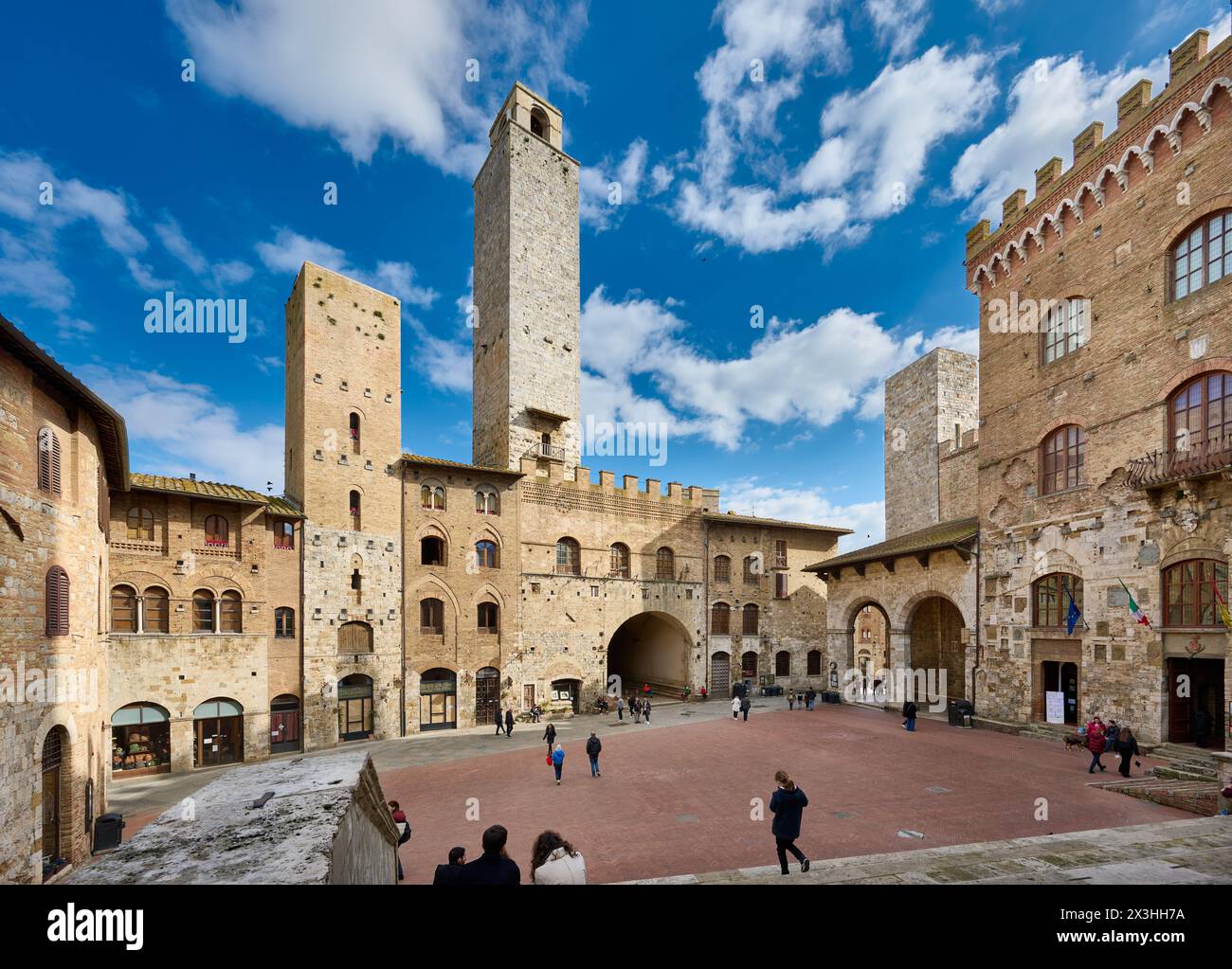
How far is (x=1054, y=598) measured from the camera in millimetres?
20188

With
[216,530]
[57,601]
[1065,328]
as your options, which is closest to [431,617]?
[216,530]

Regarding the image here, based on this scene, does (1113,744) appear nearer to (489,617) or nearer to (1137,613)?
(1137,613)

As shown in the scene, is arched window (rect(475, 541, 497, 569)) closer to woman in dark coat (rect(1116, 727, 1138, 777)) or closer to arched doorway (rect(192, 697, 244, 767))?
arched doorway (rect(192, 697, 244, 767))

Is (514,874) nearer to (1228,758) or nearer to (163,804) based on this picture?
(1228,758)

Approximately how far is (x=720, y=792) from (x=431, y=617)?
15749 millimetres

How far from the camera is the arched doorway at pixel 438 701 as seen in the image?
25.2 metres

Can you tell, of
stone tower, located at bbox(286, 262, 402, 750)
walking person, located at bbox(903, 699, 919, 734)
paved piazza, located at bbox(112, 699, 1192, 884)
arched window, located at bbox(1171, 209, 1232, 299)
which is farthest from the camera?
stone tower, located at bbox(286, 262, 402, 750)

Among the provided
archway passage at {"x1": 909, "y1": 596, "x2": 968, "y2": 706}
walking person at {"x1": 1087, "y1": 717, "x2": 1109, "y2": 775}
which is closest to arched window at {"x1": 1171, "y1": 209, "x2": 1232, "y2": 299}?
walking person at {"x1": 1087, "y1": 717, "x2": 1109, "y2": 775}

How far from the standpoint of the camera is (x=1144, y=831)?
10.0 meters

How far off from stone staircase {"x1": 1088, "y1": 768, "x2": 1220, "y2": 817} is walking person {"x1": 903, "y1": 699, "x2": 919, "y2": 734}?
24.5 feet

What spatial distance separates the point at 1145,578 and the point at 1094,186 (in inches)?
503

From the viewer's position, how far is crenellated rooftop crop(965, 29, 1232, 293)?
16.0 meters
